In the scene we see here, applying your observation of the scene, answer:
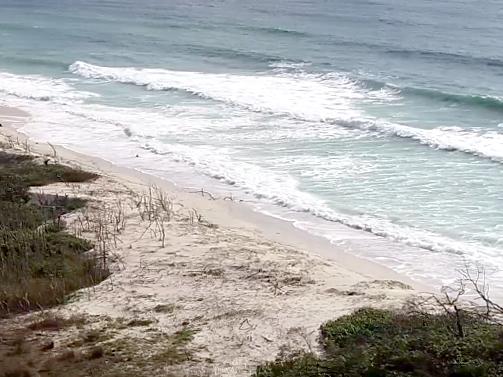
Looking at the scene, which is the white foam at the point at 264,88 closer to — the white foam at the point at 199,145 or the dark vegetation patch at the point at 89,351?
the white foam at the point at 199,145

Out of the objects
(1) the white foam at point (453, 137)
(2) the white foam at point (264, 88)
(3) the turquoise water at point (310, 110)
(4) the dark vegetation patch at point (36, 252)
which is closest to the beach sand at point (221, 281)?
(4) the dark vegetation patch at point (36, 252)

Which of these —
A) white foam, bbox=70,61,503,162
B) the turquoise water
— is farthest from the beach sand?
white foam, bbox=70,61,503,162

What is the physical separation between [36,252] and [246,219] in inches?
187

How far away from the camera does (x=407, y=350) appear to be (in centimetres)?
700

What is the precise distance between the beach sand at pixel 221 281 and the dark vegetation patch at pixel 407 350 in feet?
1.43

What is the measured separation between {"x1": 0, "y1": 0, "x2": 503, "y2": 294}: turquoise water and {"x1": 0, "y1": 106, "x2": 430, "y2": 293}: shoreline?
327 millimetres

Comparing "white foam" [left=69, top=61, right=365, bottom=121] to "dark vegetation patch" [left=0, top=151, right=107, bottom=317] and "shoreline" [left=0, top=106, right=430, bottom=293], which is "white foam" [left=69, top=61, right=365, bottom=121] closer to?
"shoreline" [left=0, top=106, right=430, bottom=293]

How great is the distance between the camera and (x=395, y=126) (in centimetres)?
2281

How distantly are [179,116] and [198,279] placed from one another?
15.3 metres

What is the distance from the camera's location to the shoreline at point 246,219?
40.3 feet

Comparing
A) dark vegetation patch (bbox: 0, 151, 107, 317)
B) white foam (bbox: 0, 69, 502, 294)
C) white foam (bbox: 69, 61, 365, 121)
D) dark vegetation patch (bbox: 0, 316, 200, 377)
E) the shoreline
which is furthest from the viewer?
white foam (bbox: 69, 61, 365, 121)

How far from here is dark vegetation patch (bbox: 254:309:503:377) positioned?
669 cm

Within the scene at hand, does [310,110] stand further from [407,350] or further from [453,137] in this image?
[407,350]

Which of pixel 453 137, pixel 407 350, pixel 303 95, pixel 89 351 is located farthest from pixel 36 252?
pixel 303 95
